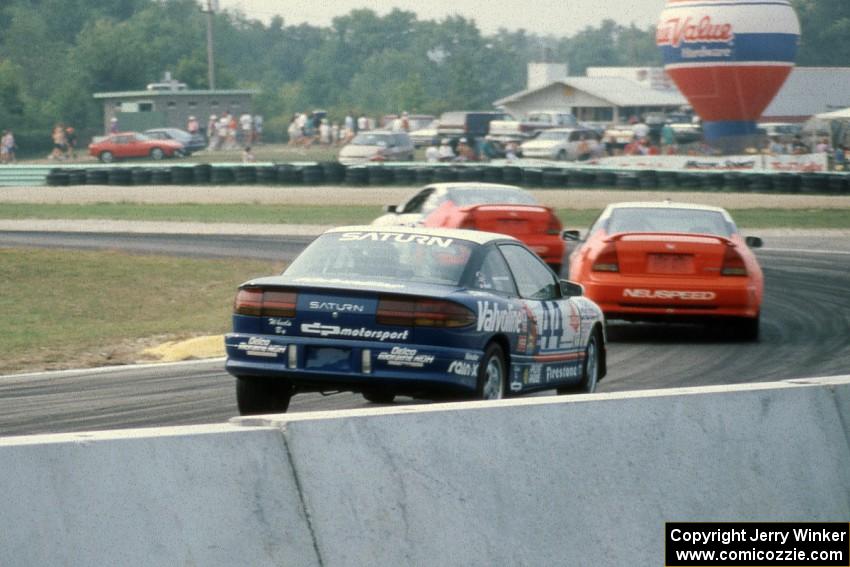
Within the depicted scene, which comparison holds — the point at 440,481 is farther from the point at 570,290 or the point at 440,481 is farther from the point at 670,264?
the point at 670,264

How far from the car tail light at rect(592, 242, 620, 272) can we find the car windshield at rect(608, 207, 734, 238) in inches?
15.5

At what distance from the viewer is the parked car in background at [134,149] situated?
209 feet

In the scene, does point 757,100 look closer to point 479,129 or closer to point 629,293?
point 479,129

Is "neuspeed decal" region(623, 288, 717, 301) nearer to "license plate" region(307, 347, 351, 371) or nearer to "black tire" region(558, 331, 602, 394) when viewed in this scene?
"black tire" region(558, 331, 602, 394)

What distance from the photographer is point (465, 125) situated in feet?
223

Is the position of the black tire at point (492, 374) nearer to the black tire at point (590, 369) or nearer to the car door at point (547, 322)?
the car door at point (547, 322)

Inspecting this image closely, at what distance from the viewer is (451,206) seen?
21781 mm

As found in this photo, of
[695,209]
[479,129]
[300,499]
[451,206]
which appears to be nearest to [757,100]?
[479,129]

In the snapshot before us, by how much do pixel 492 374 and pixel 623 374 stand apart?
3292mm

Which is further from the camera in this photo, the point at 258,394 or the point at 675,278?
the point at 675,278

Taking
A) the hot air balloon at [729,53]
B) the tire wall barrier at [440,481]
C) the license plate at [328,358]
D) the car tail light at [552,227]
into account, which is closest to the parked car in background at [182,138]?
the hot air balloon at [729,53]

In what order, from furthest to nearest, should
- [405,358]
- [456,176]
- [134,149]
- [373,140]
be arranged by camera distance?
1. [134,149]
2. [373,140]
3. [456,176]
4. [405,358]

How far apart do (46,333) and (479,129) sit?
53776mm

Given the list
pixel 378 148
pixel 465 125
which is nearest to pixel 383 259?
pixel 378 148
